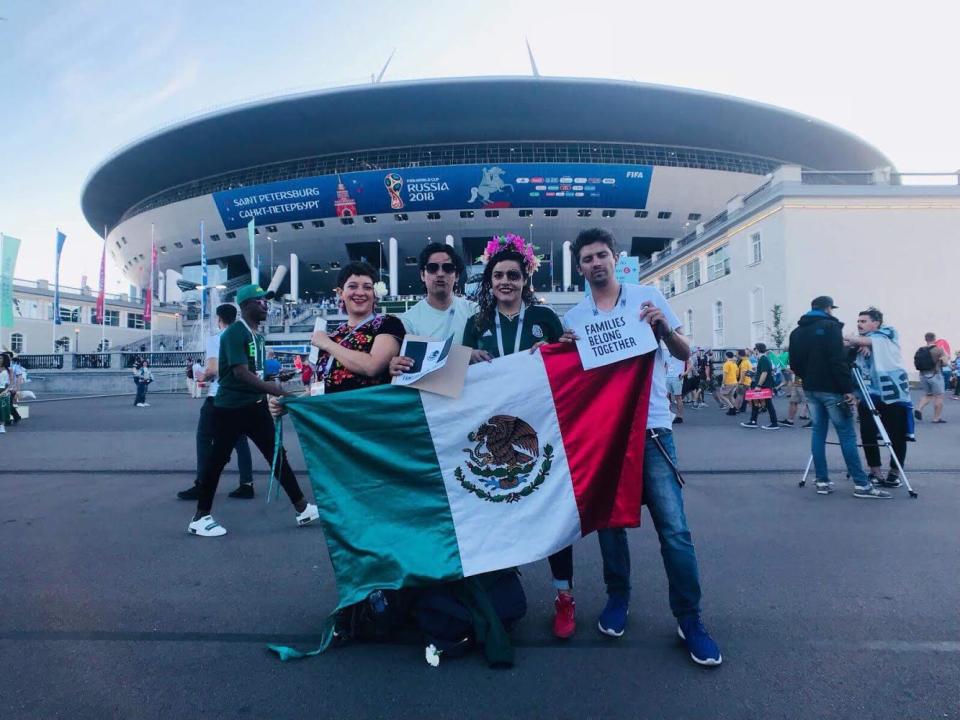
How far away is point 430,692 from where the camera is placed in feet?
7.75

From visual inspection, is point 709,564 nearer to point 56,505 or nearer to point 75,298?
point 56,505

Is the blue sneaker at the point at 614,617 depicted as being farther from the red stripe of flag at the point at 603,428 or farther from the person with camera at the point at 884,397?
the person with camera at the point at 884,397

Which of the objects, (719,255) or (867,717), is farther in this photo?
(719,255)

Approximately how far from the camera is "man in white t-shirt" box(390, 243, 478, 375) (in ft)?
11.1

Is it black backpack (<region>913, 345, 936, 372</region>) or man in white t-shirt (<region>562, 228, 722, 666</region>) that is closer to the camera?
man in white t-shirt (<region>562, 228, 722, 666</region>)

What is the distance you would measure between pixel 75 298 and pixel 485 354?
62384 mm

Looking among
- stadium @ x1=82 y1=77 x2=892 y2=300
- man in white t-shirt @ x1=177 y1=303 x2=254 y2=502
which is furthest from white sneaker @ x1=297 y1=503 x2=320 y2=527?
stadium @ x1=82 y1=77 x2=892 y2=300

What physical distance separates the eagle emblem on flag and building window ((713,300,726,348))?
29.6 m

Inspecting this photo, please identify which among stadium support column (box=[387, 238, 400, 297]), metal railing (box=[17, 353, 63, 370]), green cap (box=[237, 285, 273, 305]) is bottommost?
green cap (box=[237, 285, 273, 305])

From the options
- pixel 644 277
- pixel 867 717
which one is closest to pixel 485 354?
pixel 867 717

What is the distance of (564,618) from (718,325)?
99.5 ft

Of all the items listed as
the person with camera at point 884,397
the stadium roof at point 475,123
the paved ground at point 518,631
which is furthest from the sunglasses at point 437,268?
the stadium roof at point 475,123

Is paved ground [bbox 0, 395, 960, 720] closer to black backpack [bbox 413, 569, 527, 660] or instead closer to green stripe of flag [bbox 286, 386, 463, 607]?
black backpack [bbox 413, 569, 527, 660]

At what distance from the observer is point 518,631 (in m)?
2.93
